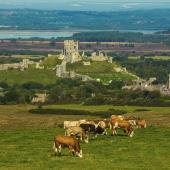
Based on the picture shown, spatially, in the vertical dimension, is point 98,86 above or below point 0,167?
below

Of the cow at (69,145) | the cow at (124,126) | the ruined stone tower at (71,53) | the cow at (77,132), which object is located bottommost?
the ruined stone tower at (71,53)

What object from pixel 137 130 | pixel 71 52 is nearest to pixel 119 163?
pixel 137 130

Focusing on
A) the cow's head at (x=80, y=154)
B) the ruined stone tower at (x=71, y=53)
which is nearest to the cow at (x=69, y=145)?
the cow's head at (x=80, y=154)

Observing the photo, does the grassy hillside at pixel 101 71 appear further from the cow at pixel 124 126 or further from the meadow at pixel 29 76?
the cow at pixel 124 126

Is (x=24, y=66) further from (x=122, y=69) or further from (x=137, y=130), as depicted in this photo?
(x=137, y=130)

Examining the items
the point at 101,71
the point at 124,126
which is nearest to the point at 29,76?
the point at 101,71

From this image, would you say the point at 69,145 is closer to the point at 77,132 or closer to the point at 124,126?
the point at 77,132

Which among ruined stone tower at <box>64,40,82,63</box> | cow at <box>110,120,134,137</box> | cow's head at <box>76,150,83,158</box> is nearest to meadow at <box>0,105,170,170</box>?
cow's head at <box>76,150,83,158</box>
